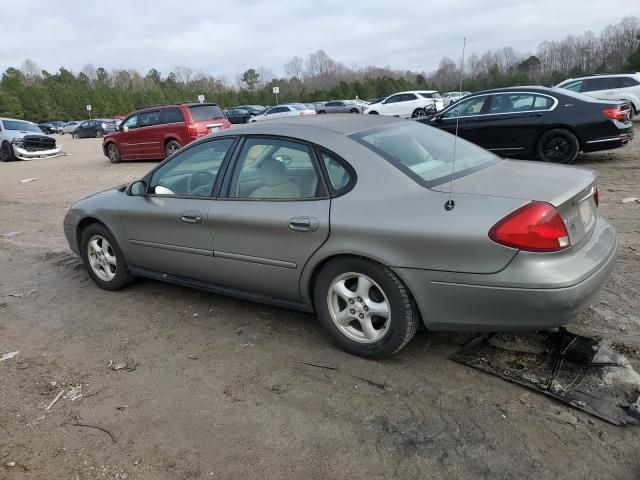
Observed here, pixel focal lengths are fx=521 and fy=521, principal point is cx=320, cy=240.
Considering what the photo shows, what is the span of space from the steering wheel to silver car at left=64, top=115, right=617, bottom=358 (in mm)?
16

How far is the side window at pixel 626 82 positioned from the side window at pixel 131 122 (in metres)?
15.8

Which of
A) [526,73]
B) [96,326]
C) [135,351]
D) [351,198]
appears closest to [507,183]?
[351,198]

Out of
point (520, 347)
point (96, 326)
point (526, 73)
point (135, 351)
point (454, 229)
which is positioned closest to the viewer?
point (454, 229)

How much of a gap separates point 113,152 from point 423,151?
15.5 metres

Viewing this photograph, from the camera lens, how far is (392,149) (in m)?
3.46

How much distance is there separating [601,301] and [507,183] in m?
1.49

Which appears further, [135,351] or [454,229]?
[135,351]

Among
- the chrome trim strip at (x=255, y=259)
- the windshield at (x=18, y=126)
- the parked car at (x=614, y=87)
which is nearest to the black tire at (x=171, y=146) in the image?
the windshield at (x=18, y=126)

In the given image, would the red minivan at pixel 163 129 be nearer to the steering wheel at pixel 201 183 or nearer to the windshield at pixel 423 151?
the steering wheel at pixel 201 183

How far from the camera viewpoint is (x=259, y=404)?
299 centimetres

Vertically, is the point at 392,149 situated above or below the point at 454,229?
above

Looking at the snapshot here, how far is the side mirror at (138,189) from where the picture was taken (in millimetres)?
4480

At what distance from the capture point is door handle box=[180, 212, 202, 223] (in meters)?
3.97

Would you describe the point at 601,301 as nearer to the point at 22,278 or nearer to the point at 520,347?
the point at 520,347
